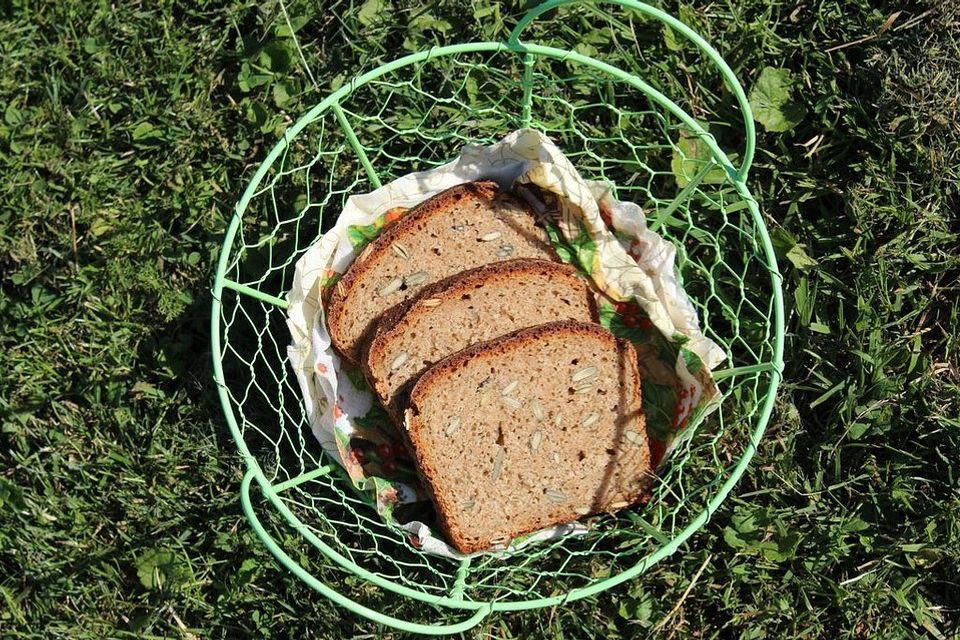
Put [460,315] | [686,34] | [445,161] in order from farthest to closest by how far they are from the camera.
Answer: [445,161] < [460,315] < [686,34]

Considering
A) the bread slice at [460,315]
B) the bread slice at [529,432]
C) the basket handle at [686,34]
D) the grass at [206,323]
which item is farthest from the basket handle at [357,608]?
the basket handle at [686,34]

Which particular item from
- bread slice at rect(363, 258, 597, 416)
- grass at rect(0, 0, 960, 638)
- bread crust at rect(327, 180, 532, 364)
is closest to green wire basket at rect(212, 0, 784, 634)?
grass at rect(0, 0, 960, 638)

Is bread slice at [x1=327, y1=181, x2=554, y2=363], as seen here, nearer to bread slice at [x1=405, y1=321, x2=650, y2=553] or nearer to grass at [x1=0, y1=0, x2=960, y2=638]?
bread slice at [x1=405, y1=321, x2=650, y2=553]

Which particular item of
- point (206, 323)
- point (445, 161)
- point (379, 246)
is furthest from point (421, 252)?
point (206, 323)

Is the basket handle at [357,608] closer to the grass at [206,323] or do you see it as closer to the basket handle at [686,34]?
the grass at [206,323]

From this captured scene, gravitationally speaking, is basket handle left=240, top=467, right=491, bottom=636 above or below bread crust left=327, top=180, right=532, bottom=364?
below

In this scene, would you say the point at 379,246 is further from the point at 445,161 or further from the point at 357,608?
the point at 357,608

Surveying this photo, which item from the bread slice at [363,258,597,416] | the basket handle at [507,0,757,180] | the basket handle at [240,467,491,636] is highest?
the basket handle at [507,0,757,180]
